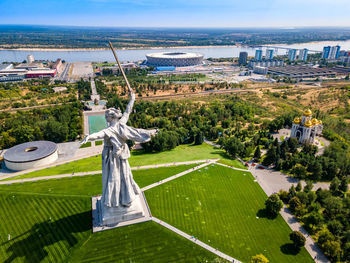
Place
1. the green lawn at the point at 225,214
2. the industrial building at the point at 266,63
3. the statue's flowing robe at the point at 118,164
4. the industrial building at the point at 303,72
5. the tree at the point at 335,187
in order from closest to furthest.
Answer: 1. the statue's flowing robe at the point at 118,164
2. the green lawn at the point at 225,214
3. the tree at the point at 335,187
4. the industrial building at the point at 303,72
5. the industrial building at the point at 266,63

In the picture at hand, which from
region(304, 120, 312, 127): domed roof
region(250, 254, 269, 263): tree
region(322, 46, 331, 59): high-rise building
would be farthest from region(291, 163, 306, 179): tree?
region(322, 46, 331, 59): high-rise building

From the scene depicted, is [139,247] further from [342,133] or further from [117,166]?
[342,133]

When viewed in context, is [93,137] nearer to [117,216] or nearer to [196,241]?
[117,216]

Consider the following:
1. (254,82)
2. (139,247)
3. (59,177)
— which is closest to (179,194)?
(139,247)

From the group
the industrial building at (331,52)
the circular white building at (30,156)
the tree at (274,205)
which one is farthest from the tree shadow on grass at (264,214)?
the industrial building at (331,52)

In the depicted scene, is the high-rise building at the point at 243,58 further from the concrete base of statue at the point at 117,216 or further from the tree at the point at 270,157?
the concrete base of statue at the point at 117,216

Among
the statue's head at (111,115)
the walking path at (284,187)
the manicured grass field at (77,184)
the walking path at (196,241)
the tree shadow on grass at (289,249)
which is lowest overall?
the walking path at (284,187)
